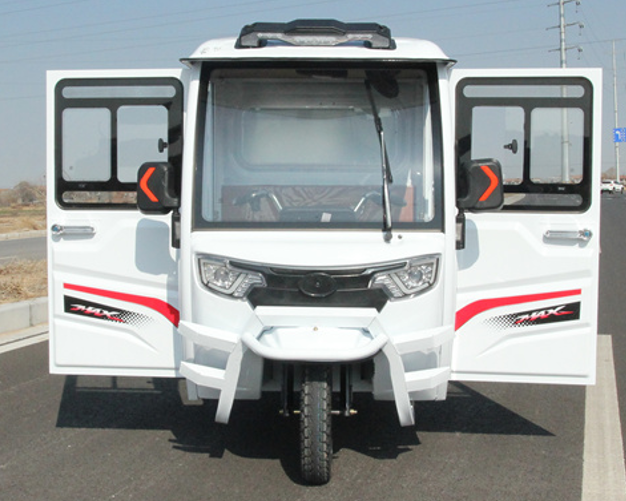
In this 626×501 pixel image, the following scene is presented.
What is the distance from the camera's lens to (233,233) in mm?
5145

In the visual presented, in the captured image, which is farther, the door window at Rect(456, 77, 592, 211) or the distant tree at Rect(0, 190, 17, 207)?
the distant tree at Rect(0, 190, 17, 207)

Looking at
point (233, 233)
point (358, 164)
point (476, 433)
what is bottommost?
point (476, 433)

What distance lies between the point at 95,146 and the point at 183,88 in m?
0.72

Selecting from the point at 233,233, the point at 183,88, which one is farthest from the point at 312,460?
the point at 183,88

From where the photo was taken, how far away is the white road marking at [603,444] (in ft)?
16.6

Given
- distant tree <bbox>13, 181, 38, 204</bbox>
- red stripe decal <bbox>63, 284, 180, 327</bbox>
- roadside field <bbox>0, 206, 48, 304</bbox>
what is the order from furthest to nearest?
distant tree <bbox>13, 181, 38, 204</bbox>, roadside field <bbox>0, 206, 48, 304</bbox>, red stripe decal <bbox>63, 284, 180, 327</bbox>

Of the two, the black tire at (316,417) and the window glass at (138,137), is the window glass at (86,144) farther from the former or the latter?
the black tire at (316,417)

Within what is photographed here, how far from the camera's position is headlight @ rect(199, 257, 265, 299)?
16.5ft

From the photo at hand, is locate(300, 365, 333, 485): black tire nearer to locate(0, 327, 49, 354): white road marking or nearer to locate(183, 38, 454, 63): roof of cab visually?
locate(183, 38, 454, 63): roof of cab

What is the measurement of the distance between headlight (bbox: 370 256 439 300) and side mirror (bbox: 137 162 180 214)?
4.21 ft

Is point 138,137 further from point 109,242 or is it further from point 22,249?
point 22,249

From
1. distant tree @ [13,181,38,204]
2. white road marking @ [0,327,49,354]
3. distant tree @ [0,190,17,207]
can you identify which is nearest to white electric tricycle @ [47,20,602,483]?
white road marking @ [0,327,49,354]

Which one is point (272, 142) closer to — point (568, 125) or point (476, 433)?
point (568, 125)

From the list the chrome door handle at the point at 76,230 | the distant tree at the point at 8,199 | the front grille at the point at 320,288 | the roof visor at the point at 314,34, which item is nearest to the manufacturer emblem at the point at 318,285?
the front grille at the point at 320,288
